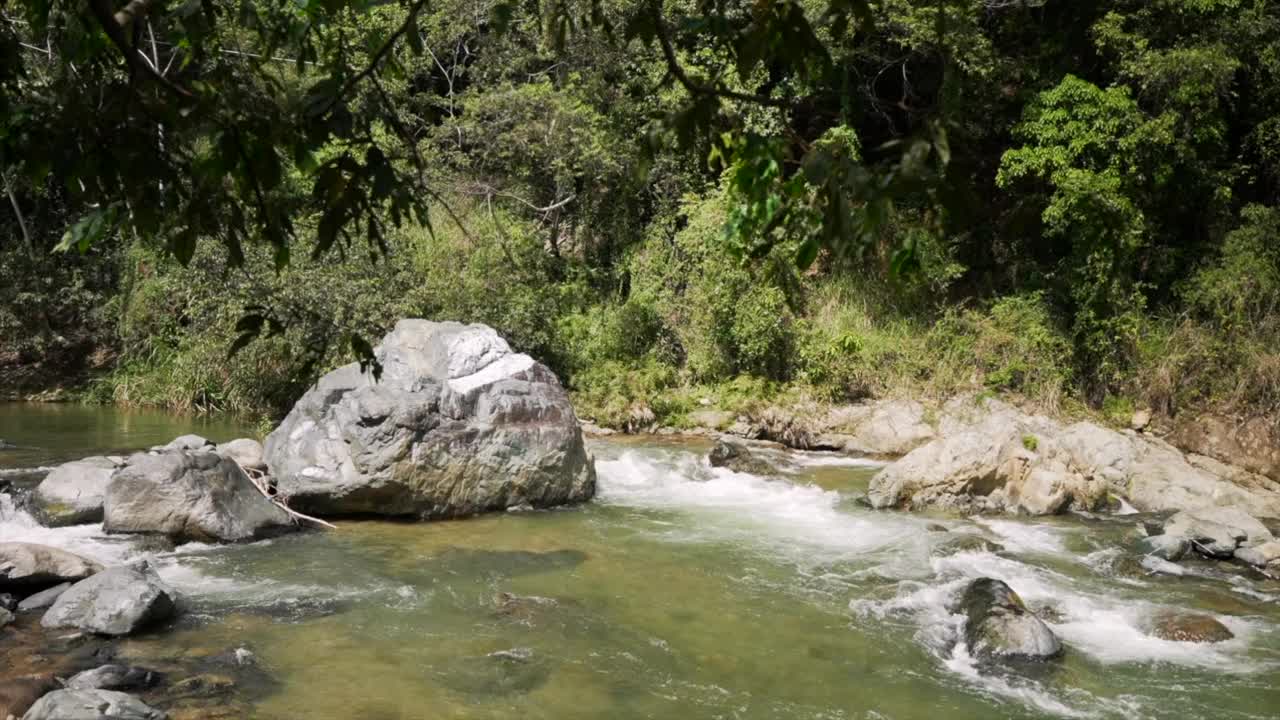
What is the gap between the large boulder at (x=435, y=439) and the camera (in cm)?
952

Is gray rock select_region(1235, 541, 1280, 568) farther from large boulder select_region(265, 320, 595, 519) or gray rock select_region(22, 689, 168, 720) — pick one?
gray rock select_region(22, 689, 168, 720)

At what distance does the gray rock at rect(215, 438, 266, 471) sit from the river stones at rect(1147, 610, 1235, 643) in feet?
25.8

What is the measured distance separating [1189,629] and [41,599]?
7.70 m

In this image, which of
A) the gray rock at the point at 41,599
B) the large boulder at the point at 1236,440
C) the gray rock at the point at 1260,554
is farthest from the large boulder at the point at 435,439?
the large boulder at the point at 1236,440

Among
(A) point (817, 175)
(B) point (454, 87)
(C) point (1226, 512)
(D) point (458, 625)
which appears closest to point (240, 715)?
(D) point (458, 625)

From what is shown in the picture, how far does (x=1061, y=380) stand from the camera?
47.0ft

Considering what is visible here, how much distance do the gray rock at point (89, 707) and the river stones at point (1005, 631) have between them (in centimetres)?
475

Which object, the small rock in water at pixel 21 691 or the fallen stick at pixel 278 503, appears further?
the fallen stick at pixel 278 503

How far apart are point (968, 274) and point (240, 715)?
46.3 ft

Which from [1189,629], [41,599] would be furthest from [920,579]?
[41,599]

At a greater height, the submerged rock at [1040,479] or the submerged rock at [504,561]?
the submerged rock at [1040,479]

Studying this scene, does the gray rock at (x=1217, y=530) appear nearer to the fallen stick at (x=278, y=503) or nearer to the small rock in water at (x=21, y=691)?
the fallen stick at (x=278, y=503)

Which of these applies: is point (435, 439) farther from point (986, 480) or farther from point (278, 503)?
point (986, 480)

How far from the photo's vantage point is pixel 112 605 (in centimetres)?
642
